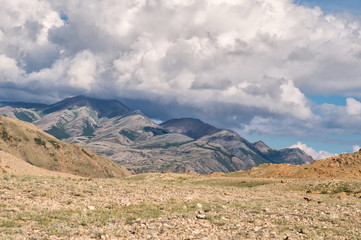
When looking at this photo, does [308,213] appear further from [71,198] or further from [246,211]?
[71,198]

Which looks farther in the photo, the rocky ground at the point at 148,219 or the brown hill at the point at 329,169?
the brown hill at the point at 329,169

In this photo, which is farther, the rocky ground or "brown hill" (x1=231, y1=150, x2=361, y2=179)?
"brown hill" (x1=231, y1=150, x2=361, y2=179)

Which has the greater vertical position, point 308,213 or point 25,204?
point 308,213

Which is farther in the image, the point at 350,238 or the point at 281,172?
the point at 281,172

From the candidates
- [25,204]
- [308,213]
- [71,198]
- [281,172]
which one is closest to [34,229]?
[25,204]

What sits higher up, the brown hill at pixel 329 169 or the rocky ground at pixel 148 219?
the brown hill at pixel 329 169

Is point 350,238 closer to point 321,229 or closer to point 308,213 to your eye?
point 321,229

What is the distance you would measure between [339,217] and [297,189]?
33300 mm

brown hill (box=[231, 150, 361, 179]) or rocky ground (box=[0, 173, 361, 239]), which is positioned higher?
brown hill (box=[231, 150, 361, 179])

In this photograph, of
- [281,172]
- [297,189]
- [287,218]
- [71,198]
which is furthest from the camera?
[281,172]

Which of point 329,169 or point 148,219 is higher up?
point 329,169

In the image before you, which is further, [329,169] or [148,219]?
[329,169]

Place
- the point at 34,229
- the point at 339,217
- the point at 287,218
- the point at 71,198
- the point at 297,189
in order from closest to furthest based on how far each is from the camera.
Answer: the point at 34,229, the point at 287,218, the point at 339,217, the point at 71,198, the point at 297,189

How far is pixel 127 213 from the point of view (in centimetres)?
2230
